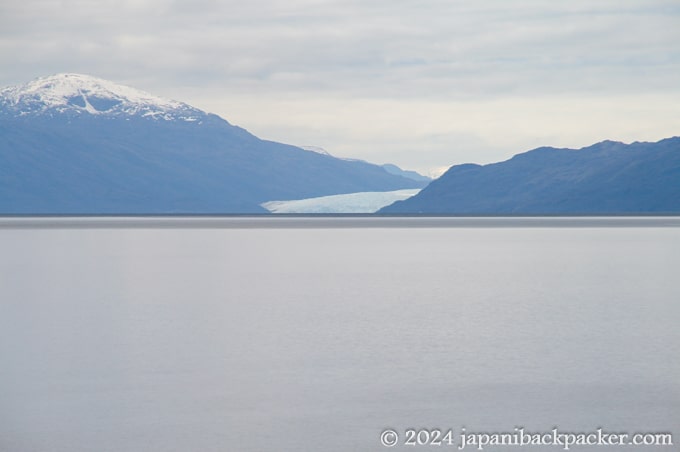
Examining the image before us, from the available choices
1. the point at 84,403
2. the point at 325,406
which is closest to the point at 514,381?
the point at 325,406

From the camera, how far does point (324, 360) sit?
22.5 metres

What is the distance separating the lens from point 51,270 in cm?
5569

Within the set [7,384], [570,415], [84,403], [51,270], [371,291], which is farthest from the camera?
[51,270]

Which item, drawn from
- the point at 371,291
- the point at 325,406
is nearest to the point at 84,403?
the point at 325,406

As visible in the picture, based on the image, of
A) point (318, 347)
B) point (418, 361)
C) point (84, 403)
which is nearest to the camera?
point (84, 403)

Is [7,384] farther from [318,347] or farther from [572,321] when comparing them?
[572,321]

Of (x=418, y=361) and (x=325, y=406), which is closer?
(x=325, y=406)

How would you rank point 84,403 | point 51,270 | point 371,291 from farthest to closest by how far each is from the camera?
point 51,270 → point 371,291 → point 84,403

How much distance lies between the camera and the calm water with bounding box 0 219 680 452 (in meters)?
16.0

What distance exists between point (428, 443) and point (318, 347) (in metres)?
9.80

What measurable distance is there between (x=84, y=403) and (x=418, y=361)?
24.4 feet

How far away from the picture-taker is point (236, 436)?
1527cm

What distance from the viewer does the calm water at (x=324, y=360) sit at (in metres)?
16.0

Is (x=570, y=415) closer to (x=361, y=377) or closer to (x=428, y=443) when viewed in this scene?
(x=428, y=443)
